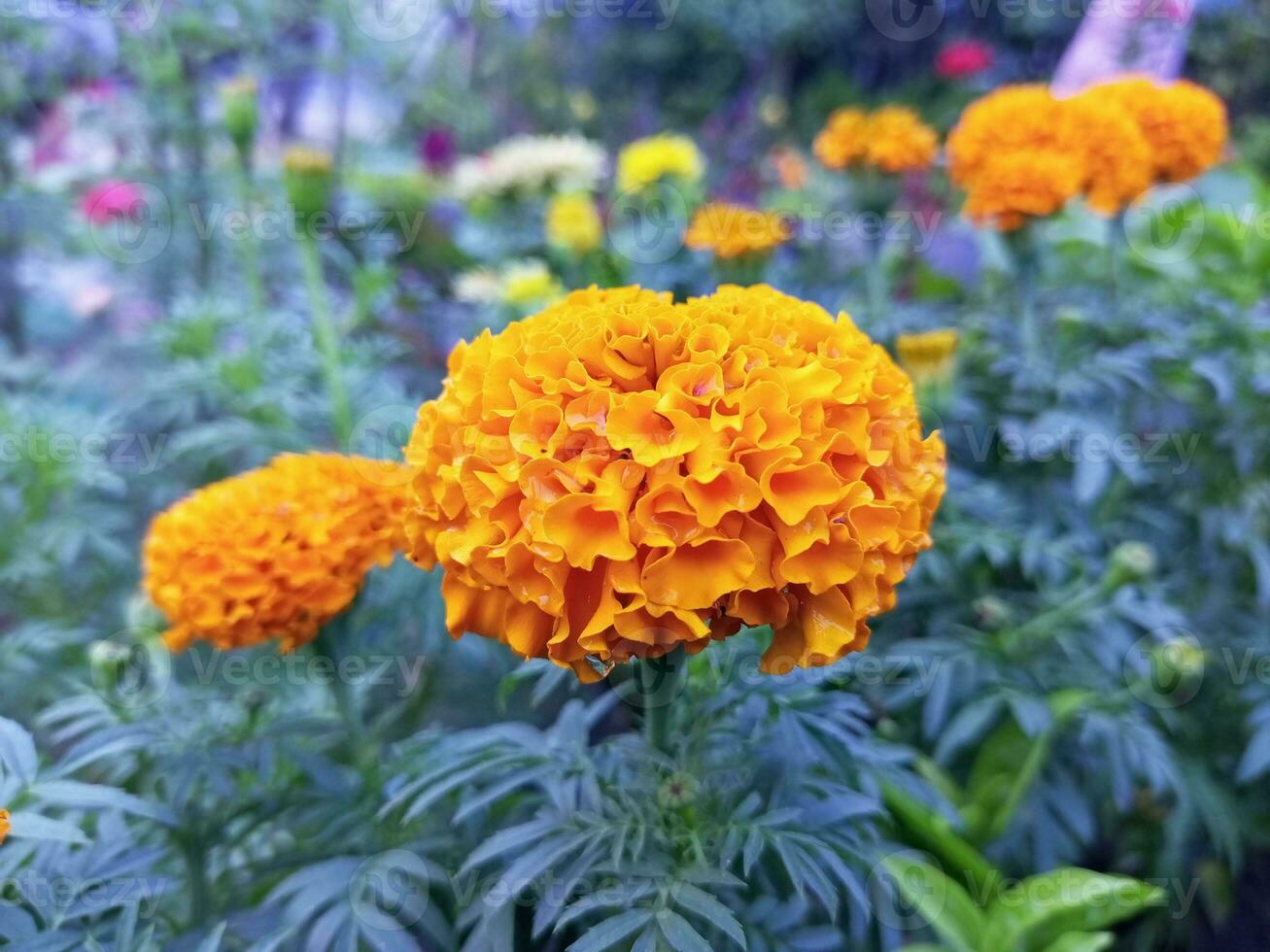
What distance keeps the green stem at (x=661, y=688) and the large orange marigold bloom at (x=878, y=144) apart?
4.57 ft

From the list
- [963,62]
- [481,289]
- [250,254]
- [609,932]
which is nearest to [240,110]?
[250,254]

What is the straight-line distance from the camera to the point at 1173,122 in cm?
175

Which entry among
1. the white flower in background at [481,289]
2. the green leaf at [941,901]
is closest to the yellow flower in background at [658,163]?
the white flower in background at [481,289]

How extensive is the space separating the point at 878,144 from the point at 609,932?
1664 mm

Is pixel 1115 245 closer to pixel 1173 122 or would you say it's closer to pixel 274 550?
pixel 1173 122

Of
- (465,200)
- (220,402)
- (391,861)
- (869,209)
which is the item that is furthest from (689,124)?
(391,861)

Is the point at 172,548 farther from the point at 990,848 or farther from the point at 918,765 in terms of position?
Answer: the point at 990,848

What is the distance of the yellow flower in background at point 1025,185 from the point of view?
5.28 feet

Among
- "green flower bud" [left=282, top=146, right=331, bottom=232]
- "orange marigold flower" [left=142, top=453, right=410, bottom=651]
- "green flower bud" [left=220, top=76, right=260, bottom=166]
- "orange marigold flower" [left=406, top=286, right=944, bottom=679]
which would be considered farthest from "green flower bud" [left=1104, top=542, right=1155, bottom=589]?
"green flower bud" [left=220, top=76, right=260, bottom=166]

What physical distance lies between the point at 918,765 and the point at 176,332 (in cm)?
173

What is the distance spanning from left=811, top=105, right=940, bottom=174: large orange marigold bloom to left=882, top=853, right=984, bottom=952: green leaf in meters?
1.39

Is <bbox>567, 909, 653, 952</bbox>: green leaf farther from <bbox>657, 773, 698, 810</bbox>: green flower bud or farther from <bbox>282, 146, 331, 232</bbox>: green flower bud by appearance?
<bbox>282, 146, 331, 232</bbox>: green flower bud

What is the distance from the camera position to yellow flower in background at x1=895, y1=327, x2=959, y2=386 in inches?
59.8

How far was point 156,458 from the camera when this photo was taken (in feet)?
6.79
